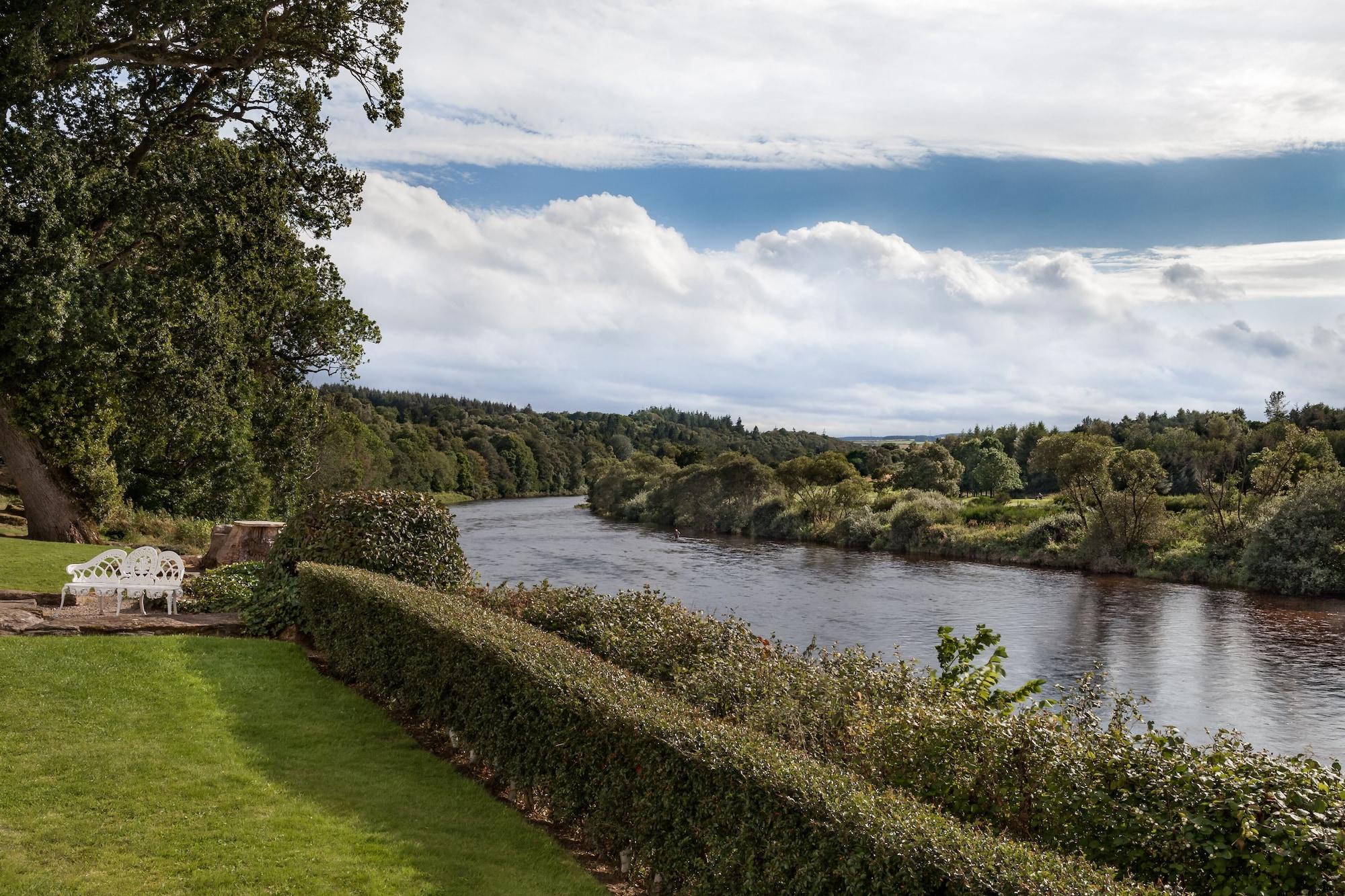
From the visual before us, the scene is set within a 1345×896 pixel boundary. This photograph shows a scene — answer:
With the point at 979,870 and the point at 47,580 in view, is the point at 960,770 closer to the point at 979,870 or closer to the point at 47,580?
the point at 979,870

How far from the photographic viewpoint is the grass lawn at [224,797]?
202 inches

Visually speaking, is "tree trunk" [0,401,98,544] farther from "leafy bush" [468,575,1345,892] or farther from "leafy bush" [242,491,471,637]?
"leafy bush" [468,575,1345,892]

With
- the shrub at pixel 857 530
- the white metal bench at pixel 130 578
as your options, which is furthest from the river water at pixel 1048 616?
the white metal bench at pixel 130 578

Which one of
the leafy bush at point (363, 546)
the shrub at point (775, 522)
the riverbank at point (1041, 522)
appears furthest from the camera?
the shrub at point (775, 522)

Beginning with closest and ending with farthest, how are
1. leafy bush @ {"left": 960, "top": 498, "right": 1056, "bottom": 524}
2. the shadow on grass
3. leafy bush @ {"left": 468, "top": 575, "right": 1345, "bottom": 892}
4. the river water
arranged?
1. leafy bush @ {"left": 468, "top": 575, "right": 1345, "bottom": 892}
2. the shadow on grass
3. the river water
4. leafy bush @ {"left": 960, "top": 498, "right": 1056, "bottom": 524}

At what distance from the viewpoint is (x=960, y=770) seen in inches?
210

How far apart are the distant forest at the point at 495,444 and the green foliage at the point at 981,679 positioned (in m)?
26.6

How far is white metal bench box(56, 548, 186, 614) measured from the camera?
11.6m

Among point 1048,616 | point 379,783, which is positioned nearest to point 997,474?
point 1048,616

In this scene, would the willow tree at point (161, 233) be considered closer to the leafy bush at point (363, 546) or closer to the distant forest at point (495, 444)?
the leafy bush at point (363, 546)

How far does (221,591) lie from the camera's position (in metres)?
13.2

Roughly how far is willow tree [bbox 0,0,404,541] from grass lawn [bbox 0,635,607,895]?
8.81 metres

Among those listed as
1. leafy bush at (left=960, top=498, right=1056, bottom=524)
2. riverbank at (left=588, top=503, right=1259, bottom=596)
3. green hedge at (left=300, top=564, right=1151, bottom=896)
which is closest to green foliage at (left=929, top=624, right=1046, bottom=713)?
green hedge at (left=300, top=564, right=1151, bottom=896)

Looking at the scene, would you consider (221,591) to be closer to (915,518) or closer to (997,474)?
(915,518)
